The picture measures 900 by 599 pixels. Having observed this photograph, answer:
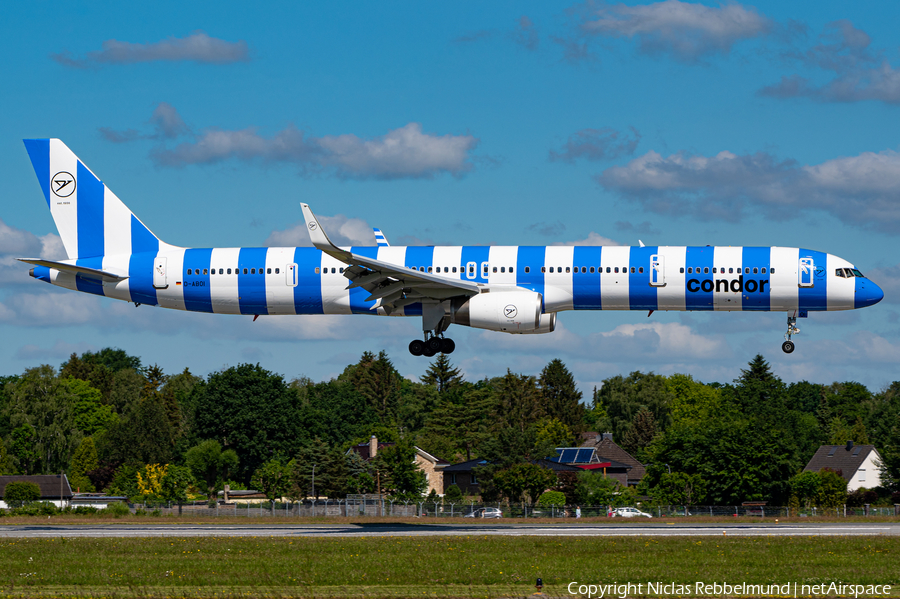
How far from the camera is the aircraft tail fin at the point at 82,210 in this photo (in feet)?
162

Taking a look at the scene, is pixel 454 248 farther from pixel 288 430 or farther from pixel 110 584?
pixel 288 430

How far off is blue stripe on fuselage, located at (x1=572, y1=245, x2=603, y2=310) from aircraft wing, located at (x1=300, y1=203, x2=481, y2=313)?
4119 mm

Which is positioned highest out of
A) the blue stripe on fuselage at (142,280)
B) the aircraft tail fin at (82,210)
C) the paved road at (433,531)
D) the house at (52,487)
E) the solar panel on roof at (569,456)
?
the aircraft tail fin at (82,210)

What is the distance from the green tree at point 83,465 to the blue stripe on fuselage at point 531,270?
296 feet

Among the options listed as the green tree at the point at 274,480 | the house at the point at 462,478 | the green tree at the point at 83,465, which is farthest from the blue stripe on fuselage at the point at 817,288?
the green tree at the point at 83,465

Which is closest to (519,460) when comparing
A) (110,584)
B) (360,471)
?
(360,471)

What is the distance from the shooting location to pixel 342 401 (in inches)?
6471

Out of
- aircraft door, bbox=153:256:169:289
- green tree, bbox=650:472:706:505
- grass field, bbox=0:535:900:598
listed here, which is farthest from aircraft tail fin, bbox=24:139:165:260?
green tree, bbox=650:472:706:505

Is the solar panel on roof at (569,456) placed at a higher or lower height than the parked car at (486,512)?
higher

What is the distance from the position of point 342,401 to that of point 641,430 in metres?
47.0

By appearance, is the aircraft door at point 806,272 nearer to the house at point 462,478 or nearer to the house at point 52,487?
the house at point 462,478

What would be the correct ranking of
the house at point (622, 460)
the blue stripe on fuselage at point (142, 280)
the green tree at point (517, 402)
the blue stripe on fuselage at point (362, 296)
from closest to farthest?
the blue stripe on fuselage at point (362, 296) < the blue stripe on fuselage at point (142, 280) < the house at point (622, 460) < the green tree at point (517, 402)

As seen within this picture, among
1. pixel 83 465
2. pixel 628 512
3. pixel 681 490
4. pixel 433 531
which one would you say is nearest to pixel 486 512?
pixel 628 512

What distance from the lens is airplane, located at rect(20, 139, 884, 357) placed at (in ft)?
140
